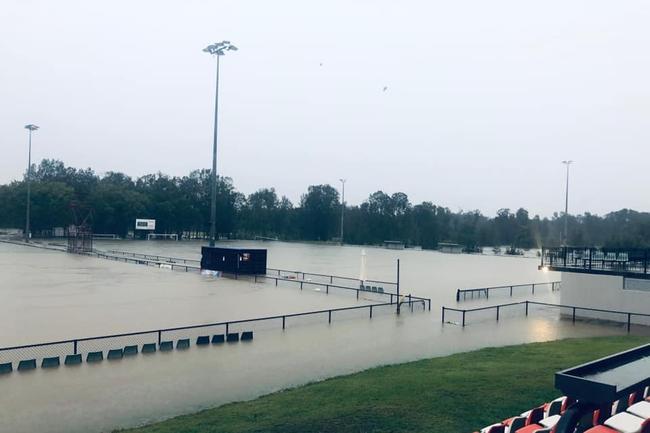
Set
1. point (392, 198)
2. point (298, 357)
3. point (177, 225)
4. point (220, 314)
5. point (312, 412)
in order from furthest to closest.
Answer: point (392, 198), point (177, 225), point (220, 314), point (298, 357), point (312, 412)

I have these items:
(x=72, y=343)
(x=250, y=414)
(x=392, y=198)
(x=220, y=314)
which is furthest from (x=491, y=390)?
(x=392, y=198)

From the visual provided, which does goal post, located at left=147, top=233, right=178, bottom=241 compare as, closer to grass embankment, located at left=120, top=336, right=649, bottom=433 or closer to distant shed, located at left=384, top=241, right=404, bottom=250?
distant shed, located at left=384, top=241, right=404, bottom=250

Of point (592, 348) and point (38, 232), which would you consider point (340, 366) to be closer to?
point (592, 348)

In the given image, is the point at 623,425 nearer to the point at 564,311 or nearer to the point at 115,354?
the point at 115,354

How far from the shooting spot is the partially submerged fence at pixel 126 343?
46.2 feet

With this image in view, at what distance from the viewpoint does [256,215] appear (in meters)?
152

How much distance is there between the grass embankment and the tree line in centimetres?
9816

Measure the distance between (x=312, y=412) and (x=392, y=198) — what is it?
152m

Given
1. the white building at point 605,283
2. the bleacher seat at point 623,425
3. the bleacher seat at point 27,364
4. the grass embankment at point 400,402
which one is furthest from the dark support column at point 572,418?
the white building at point 605,283

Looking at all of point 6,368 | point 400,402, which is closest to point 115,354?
point 6,368

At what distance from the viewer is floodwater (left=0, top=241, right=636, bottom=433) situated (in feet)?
35.5

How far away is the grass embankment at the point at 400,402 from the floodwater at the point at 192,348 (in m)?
1.24

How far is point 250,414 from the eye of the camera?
31.1 ft

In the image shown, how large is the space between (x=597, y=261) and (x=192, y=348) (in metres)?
22.0
